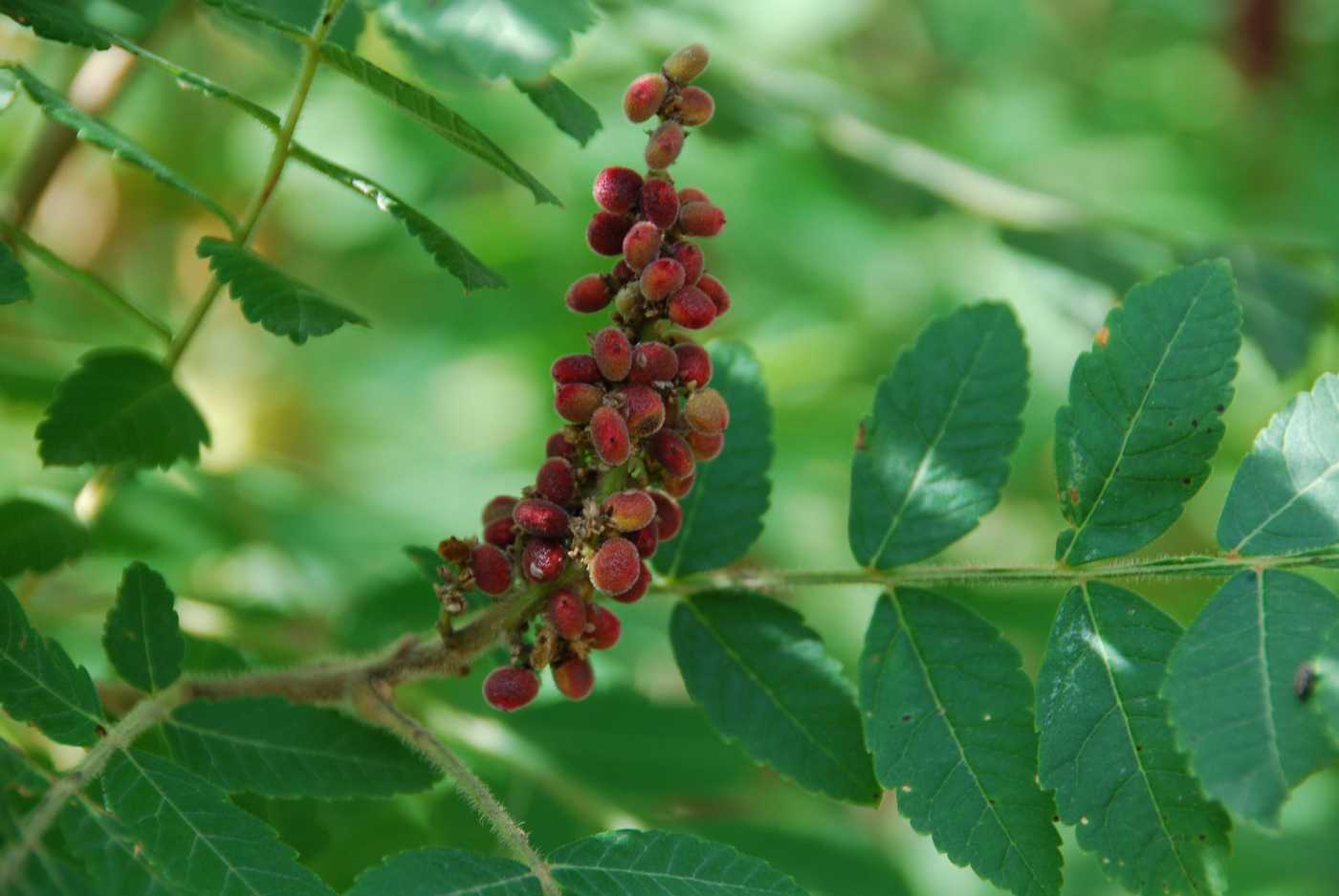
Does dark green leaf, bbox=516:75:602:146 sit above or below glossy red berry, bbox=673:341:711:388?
above

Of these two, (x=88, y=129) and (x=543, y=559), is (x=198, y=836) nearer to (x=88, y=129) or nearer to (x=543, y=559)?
(x=543, y=559)

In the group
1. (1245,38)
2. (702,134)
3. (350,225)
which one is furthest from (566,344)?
(1245,38)

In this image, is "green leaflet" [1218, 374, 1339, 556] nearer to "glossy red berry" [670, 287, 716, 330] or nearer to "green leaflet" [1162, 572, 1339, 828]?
"green leaflet" [1162, 572, 1339, 828]

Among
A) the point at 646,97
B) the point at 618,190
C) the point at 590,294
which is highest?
the point at 646,97

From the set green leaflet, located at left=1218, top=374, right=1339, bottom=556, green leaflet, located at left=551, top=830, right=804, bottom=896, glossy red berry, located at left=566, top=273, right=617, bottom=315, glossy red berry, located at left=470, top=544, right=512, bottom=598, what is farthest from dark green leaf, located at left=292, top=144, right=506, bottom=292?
green leaflet, located at left=1218, top=374, right=1339, bottom=556

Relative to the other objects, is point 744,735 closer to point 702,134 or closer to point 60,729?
point 60,729

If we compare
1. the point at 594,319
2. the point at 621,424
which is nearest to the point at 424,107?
the point at 621,424
